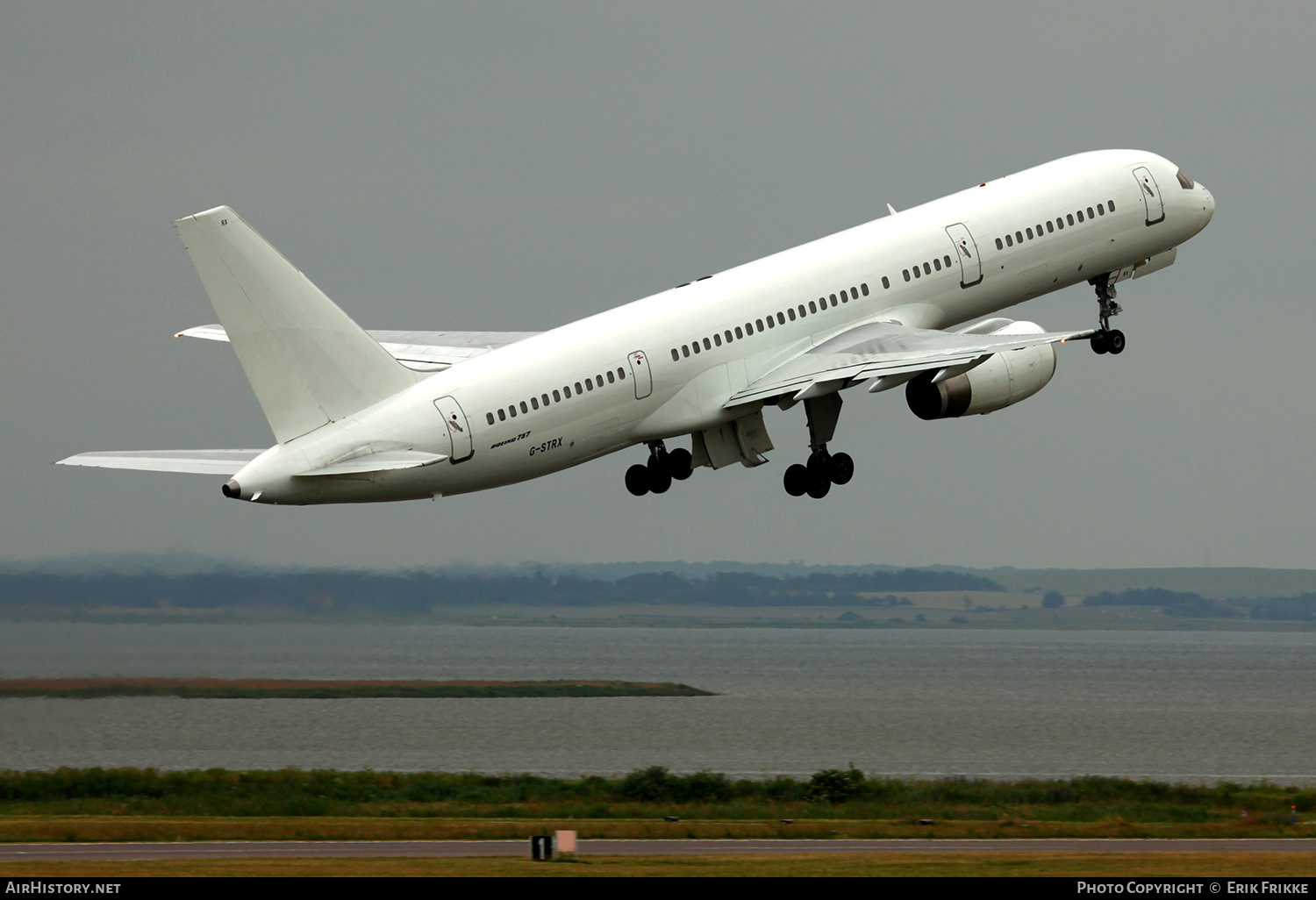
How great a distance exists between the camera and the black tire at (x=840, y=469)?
4622cm

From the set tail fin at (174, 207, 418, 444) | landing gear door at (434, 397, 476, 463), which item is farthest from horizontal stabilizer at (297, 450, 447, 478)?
tail fin at (174, 207, 418, 444)

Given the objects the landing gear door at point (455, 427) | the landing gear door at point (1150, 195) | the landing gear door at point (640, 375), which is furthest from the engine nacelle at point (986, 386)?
the landing gear door at point (455, 427)

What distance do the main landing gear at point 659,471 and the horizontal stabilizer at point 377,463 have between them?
1031 centimetres

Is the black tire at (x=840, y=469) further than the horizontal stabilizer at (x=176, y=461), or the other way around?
the black tire at (x=840, y=469)

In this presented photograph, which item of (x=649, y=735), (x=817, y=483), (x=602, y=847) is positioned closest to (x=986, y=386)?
(x=817, y=483)

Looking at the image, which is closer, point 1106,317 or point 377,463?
point 377,463

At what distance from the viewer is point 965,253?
4684cm

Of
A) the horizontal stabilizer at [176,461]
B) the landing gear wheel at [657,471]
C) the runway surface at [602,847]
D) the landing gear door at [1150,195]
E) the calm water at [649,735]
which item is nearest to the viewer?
the horizontal stabilizer at [176,461]

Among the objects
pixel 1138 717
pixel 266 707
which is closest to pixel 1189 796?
pixel 1138 717

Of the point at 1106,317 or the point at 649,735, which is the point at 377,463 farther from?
the point at 649,735

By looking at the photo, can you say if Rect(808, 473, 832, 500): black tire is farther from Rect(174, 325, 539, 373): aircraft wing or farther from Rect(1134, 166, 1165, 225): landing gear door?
Rect(1134, 166, 1165, 225): landing gear door

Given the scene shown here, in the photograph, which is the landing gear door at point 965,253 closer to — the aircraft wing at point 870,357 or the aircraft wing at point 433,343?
the aircraft wing at point 870,357

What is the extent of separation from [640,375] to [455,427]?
527 centimetres

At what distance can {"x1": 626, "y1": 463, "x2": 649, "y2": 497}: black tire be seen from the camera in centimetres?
4675
